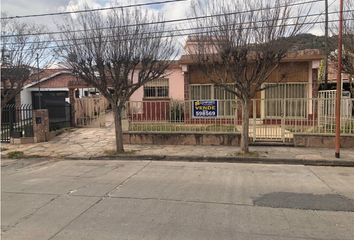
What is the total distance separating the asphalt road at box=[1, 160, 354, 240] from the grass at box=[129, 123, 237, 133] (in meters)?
3.70

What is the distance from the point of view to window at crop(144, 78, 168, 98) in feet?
69.2

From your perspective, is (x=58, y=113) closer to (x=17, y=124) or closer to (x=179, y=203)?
(x=17, y=124)

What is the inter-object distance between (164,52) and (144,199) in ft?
22.6

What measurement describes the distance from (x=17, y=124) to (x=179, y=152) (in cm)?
894

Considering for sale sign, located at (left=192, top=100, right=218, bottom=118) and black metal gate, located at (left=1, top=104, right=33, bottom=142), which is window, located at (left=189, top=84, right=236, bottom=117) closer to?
for sale sign, located at (left=192, top=100, right=218, bottom=118)

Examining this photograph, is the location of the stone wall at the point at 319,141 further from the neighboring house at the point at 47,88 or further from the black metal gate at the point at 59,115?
the neighboring house at the point at 47,88

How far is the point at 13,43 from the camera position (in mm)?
17000

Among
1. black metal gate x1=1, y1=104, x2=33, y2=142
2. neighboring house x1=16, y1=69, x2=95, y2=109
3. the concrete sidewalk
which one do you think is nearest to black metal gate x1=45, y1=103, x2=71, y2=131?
black metal gate x1=1, y1=104, x2=33, y2=142

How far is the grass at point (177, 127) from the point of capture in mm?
14008

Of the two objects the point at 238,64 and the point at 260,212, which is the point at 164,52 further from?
the point at 260,212

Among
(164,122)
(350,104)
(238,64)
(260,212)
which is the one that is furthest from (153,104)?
(260,212)

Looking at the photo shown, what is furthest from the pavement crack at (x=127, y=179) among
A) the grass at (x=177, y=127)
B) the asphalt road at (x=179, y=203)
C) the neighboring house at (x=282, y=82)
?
the neighboring house at (x=282, y=82)

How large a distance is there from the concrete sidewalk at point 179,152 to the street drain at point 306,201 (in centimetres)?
397

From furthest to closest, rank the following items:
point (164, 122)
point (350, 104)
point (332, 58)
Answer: point (332, 58) → point (164, 122) → point (350, 104)
